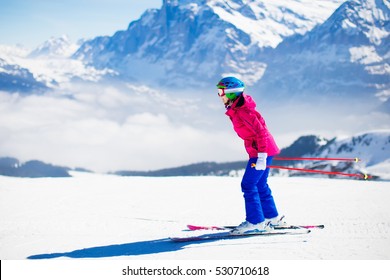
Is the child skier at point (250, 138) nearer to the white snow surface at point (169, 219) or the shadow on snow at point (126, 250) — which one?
the white snow surface at point (169, 219)

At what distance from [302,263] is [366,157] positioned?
20537cm

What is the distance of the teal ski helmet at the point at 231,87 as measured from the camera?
5941 millimetres

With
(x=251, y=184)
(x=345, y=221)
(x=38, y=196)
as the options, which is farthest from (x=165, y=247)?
(x=38, y=196)

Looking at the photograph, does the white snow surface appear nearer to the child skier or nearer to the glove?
the child skier

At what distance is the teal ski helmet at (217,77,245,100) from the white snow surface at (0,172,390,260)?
81.1 inches

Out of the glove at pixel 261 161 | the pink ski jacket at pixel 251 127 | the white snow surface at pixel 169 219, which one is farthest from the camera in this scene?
the pink ski jacket at pixel 251 127

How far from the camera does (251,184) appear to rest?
595cm

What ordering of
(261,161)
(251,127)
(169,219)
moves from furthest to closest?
(169,219) → (251,127) → (261,161)

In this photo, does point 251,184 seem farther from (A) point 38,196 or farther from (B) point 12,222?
(A) point 38,196

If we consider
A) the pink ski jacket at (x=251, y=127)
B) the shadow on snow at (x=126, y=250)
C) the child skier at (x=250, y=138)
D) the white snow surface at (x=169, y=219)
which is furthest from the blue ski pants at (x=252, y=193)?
the shadow on snow at (x=126, y=250)

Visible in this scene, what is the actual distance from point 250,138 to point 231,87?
30.9 inches

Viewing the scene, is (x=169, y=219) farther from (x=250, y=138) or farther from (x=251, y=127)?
(x=251, y=127)

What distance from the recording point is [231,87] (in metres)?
5.94

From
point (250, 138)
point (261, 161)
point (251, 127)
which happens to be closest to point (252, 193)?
point (261, 161)
